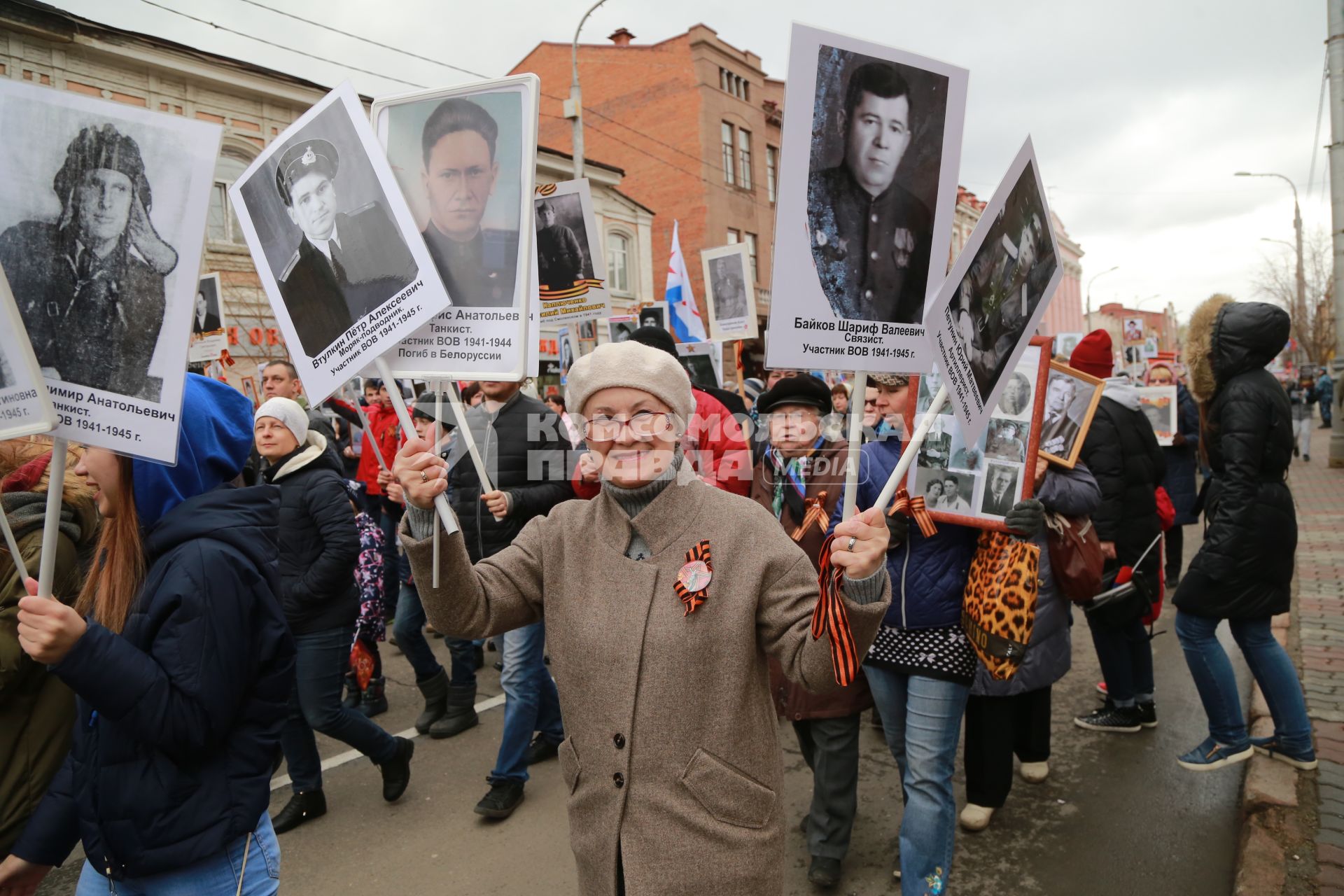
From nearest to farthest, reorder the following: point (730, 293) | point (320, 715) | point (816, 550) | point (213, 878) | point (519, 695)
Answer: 1. point (213, 878)
2. point (816, 550)
3. point (320, 715)
4. point (519, 695)
5. point (730, 293)

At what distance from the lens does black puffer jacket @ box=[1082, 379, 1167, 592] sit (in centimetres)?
500

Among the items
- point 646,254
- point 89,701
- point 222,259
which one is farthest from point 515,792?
point 646,254

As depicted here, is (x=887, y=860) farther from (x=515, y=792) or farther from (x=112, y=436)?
(x=112, y=436)

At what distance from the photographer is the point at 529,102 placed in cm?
230

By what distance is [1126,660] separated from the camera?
488 centimetres

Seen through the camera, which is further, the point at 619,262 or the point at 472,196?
Answer: the point at 619,262

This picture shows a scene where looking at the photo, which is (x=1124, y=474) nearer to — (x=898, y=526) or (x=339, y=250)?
(x=898, y=526)

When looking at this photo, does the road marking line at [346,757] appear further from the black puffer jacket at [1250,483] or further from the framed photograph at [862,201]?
the black puffer jacket at [1250,483]

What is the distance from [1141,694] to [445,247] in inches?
181

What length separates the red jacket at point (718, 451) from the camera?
5156 mm

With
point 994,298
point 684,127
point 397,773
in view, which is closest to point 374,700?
point 397,773

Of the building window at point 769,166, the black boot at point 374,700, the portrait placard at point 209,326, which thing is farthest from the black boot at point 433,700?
the building window at point 769,166

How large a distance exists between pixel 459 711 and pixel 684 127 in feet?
103

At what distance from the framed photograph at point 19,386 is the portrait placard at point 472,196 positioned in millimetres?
808
